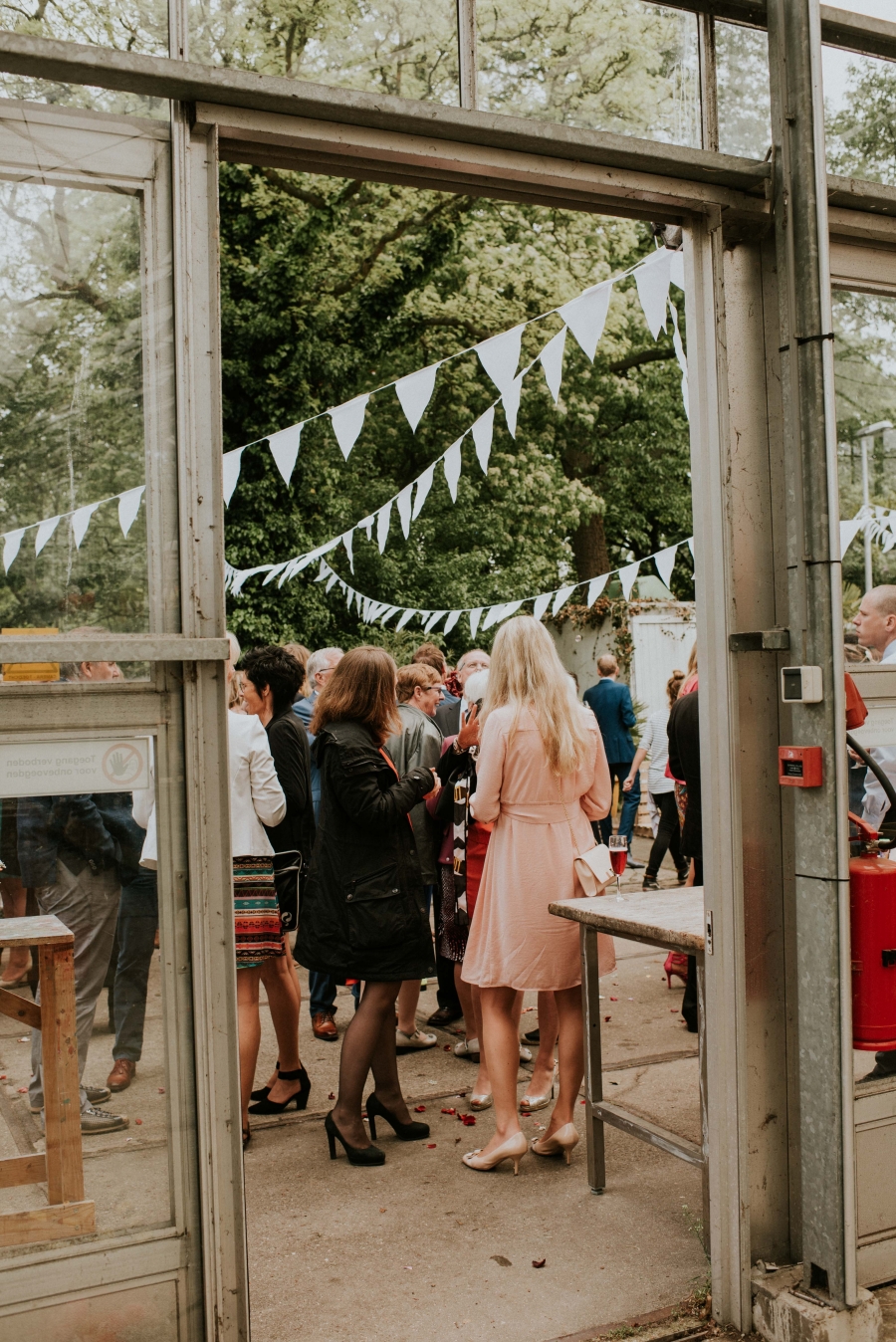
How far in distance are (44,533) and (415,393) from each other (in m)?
4.11

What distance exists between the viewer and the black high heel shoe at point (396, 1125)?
4492 millimetres

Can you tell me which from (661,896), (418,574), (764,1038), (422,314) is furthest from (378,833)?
(418,574)

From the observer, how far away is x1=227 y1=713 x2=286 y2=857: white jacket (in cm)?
437

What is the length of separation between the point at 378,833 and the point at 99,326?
2.26m

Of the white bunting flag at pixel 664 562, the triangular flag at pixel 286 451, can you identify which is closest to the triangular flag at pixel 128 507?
the triangular flag at pixel 286 451

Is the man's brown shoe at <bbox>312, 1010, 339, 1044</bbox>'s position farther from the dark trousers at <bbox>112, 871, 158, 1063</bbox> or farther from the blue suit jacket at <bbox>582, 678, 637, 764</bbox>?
the blue suit jacket at <bbox>582, 678, 637, 764</bbox>

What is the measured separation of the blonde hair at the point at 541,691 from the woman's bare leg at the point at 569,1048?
0.82 m

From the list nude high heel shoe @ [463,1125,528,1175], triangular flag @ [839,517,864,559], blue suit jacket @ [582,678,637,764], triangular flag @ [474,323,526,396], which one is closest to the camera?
triangular flag @ [839,517,864,559]

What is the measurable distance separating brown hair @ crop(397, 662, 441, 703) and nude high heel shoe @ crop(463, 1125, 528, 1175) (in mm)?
2301

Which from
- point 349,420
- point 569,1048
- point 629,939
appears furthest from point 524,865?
point 349,420

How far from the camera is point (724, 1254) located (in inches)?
124

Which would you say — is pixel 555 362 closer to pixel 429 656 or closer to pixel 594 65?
pixel 429 656

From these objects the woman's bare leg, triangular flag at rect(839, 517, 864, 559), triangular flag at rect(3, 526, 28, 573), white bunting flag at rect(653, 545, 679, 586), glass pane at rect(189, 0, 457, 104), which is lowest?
the woman's bare leg

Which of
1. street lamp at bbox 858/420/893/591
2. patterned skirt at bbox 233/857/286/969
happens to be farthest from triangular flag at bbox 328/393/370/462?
street lamp at bbox 858/420/893/591
